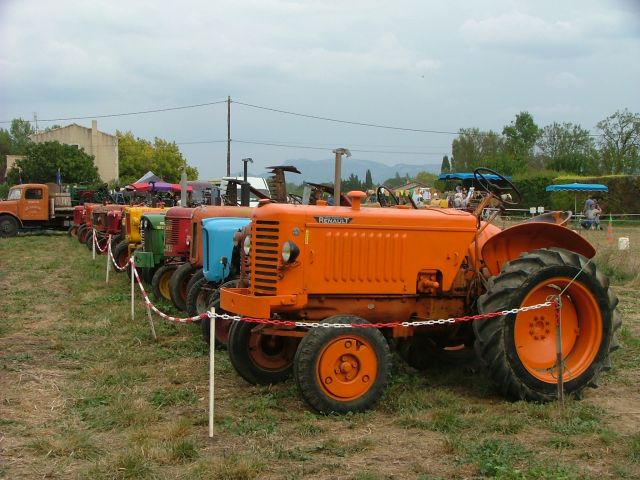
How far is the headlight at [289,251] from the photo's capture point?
5.17 m

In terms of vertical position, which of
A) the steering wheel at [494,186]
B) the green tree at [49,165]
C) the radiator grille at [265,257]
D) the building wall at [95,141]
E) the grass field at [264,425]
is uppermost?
the building wall at [95,141]

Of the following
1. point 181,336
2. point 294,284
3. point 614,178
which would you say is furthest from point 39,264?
point 614,178

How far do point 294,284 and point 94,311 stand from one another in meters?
5.30

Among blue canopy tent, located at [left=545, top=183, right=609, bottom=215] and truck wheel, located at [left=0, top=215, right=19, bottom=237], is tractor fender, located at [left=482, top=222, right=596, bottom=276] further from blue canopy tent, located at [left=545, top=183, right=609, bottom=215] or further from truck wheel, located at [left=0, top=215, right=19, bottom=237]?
blue canopy tent, located at [left=545, top=183, right=609, bottom=215]

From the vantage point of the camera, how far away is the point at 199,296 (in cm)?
831

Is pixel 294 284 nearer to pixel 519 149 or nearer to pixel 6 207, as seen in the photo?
pixel 6 207

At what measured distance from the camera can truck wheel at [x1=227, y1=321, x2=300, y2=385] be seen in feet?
19.3

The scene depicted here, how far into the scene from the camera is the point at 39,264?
16125 mm

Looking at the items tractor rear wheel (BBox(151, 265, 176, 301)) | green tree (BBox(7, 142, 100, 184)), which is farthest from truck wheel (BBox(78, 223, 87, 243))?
green tree (BBox(7, 142, 100, 184))

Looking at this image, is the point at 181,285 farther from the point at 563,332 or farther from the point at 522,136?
the point at 522,136

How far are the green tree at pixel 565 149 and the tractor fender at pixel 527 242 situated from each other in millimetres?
49584

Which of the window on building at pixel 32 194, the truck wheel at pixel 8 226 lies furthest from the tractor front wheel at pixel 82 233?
the truck wheel at pixel 8 226

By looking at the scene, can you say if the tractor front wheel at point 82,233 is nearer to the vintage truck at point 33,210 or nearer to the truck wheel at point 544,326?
the vintage truck at point 33,210

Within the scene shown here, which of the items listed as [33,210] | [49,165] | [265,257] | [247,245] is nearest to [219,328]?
[247,245]
